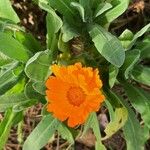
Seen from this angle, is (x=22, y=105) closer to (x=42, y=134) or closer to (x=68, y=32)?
(x=42, y=134)

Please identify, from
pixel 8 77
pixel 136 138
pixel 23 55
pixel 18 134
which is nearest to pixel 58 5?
pixel 23 55

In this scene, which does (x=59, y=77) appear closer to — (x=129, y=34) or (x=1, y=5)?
(x=129, y=34)

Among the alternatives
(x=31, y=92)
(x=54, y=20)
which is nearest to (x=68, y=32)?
(x=54, y=20)

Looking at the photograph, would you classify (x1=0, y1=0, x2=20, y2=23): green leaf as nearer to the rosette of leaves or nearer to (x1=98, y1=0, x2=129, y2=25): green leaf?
the rosette of leaves

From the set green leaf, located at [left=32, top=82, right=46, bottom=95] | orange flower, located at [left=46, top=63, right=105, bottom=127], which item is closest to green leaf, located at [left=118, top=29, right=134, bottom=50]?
orange flower, located at [left=46, top=63, right=105, bottom=127]

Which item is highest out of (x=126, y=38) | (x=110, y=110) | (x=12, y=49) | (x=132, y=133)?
(x=12, y=49)

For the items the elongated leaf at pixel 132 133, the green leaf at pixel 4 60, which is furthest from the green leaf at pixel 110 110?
the green leaf at pixel 4 60

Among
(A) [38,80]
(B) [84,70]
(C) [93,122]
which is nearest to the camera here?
(B) [84,70]
